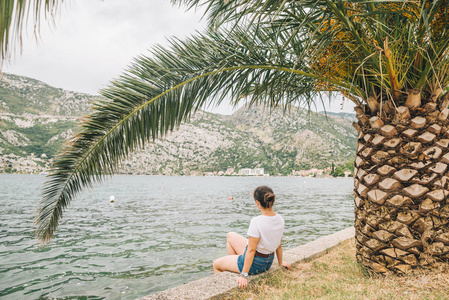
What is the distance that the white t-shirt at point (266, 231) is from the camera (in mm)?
4002

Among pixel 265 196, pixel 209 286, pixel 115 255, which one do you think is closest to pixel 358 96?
pixel 265 196

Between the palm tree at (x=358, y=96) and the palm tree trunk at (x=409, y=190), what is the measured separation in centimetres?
1

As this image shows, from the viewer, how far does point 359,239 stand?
13.8ft

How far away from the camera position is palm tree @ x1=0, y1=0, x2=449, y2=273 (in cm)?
356

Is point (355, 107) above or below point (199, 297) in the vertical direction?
above

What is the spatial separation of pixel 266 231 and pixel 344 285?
1191mm

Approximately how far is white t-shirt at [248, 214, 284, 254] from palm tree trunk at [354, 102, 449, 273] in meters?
1.20

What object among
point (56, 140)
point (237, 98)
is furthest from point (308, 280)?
point (56, 140)

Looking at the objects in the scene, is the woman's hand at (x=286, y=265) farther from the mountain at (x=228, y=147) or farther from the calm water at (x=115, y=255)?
the mountain at (x=228, y=147)

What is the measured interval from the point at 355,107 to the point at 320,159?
152267 mm

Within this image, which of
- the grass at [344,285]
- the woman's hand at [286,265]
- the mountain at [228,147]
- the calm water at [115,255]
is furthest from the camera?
the mountain at [228,147]

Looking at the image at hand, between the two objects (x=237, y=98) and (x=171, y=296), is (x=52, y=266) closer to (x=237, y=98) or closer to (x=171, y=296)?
(x=171, y=296)

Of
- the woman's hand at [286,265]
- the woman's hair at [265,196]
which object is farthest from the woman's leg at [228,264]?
the woman's hair at [265,196]

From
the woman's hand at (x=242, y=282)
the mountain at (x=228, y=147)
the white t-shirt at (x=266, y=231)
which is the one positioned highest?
the mountain at (x=228, y=147)
